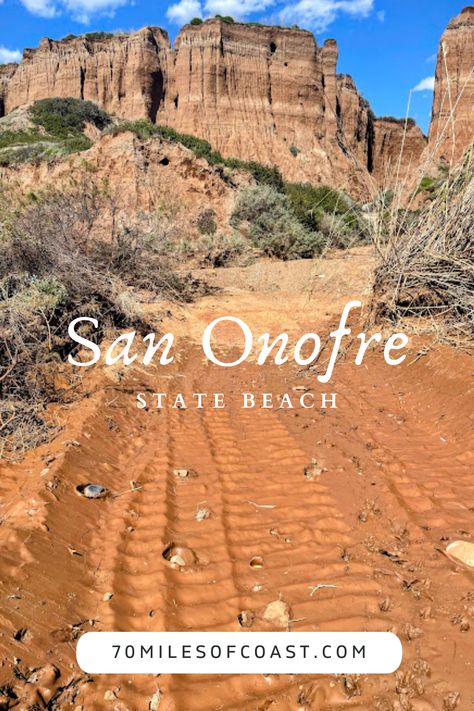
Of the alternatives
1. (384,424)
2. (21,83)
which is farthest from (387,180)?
(21,83)

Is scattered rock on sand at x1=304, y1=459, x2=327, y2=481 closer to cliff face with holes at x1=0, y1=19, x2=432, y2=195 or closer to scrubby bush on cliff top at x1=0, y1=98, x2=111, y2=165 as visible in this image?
scrubby bush on cliff top at x1=0, y1=98, x2=111, y2=165

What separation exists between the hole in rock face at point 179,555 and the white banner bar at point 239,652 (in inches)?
20.0

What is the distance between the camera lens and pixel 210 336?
830cm

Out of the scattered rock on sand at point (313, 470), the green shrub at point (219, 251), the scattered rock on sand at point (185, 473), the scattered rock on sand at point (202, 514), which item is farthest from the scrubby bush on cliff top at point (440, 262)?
the green shrub at point (219, 251)

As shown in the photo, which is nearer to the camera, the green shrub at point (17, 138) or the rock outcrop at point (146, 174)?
the rock outcrop at point (146, 174)

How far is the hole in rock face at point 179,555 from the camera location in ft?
9.23

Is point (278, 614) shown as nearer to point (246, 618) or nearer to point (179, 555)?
point (246, 618)

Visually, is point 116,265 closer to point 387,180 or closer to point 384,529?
point 387,180

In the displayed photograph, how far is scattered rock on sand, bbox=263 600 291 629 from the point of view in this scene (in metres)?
2.39

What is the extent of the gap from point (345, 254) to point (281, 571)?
41.3ft

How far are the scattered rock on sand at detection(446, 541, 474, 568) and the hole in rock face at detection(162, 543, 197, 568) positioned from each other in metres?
1.47

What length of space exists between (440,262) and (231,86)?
35.3 metres

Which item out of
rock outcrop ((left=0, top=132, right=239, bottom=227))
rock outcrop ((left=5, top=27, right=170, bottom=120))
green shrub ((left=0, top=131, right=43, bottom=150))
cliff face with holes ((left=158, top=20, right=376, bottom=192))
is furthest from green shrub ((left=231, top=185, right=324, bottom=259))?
rock outcrop ((left=5, top=27, right=170, bottom=120))

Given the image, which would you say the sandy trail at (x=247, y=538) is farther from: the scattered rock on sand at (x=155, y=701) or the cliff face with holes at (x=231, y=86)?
the cliff face with holes at (x=231, y=86)
